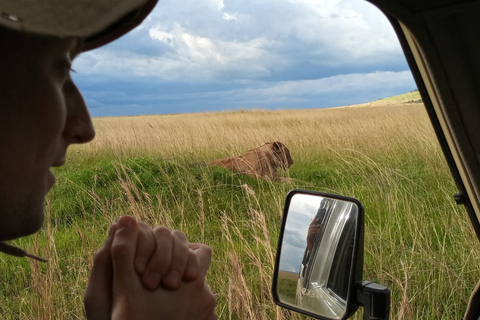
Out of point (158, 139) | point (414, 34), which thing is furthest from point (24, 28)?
point (158, 139)

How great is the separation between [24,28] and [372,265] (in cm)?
320

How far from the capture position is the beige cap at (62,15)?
1.83ft

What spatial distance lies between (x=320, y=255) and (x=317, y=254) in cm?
1

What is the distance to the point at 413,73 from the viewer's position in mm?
1232

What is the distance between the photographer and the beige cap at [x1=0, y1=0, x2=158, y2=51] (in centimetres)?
56

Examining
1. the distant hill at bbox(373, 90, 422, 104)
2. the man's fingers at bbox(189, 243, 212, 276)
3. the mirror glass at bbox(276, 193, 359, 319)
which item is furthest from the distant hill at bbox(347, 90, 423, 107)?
the man's fingers at bbox(189, 243, 212, 276)

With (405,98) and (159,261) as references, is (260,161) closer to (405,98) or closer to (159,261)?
(159,261)

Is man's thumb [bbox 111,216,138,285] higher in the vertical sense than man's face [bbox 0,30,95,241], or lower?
lower

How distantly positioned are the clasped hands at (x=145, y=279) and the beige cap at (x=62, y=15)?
0.88 ft

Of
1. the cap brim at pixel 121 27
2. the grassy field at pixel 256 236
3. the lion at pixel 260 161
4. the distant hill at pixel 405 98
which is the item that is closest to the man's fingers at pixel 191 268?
the cap brim at pixel 121 27

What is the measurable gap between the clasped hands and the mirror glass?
45 cm

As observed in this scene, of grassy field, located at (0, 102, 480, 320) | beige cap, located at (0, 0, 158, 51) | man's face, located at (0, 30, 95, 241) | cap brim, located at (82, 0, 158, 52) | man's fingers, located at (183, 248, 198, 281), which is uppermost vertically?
cap brim, located at (82, 0, 158, 52)

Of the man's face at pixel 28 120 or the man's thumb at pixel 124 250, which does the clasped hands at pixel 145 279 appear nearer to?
the man's thumb at pixel 124 250

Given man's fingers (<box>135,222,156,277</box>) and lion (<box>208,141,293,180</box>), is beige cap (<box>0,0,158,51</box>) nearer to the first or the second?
man's fingers (<box>135,222,156,277</box>)
